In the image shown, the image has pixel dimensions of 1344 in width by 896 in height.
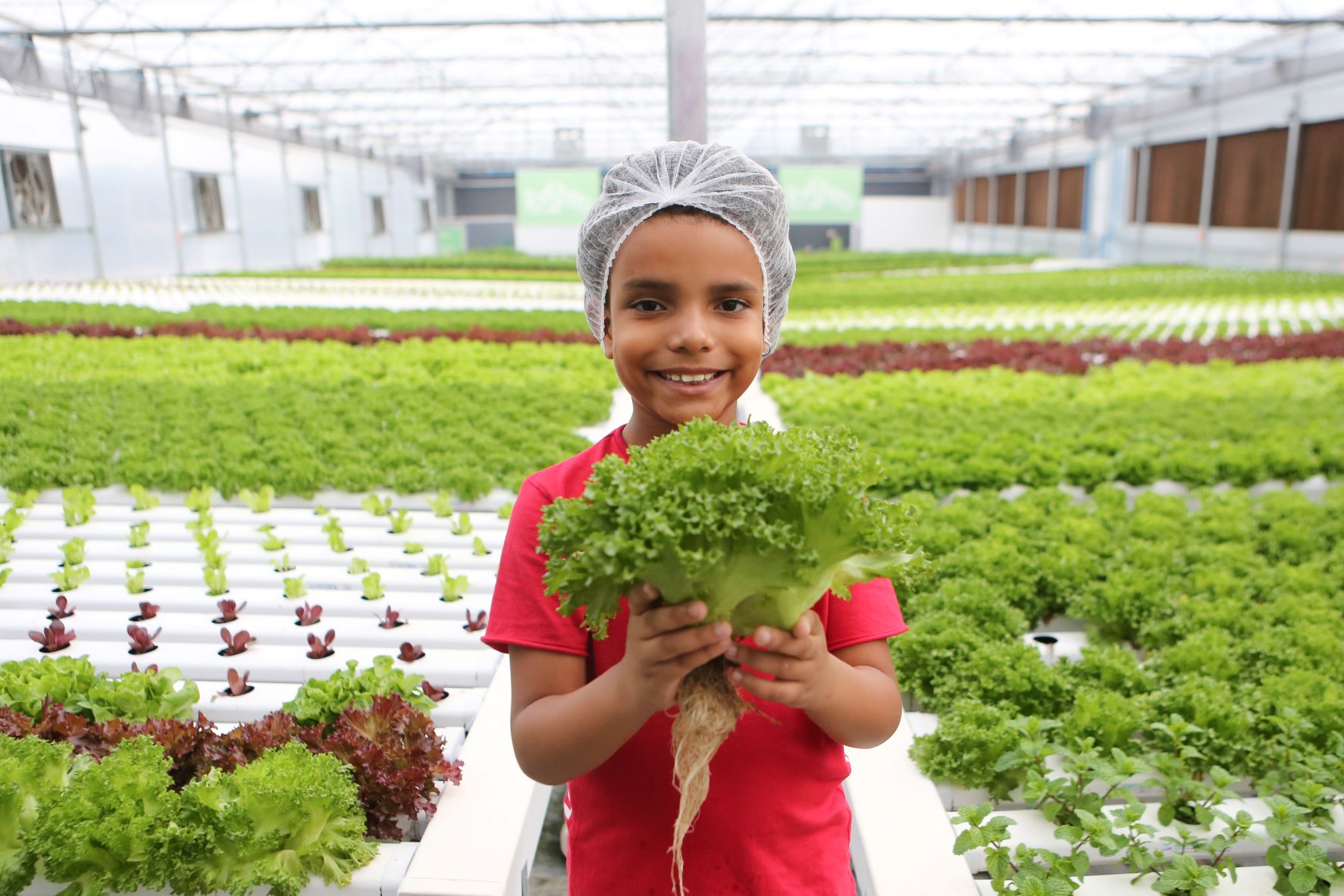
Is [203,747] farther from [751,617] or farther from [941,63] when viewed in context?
[941,63]

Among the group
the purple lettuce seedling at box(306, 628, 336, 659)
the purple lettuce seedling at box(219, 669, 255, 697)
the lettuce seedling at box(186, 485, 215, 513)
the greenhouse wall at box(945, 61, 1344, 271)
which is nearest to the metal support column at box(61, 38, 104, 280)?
the lettuce seedling at box(186, 485, 215, 513)

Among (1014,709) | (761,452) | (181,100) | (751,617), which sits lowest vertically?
(1014,709)

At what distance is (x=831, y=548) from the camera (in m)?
1.61

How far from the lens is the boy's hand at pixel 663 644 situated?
4.88ft

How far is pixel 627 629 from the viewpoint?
177 centimetres

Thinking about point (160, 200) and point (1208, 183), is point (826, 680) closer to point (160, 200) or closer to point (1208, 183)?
point (160, 200)

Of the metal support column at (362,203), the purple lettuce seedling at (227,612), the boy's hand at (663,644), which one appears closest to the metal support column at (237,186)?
the metal support column at (362,203)

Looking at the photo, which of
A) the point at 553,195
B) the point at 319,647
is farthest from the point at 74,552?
the point at 553,195

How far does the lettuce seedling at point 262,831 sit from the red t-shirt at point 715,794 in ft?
3.98

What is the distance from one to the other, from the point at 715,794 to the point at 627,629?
1.46 feet

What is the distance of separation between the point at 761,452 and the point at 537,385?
8608 millimetres

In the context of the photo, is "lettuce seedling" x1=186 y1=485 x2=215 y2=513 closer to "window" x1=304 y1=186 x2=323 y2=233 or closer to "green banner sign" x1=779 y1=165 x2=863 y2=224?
"window" x1=304 y1=186 x2=323 y2=233

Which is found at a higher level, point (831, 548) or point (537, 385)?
point (831, 548)

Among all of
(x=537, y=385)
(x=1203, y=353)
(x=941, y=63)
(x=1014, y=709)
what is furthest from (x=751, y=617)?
(x=941, y=63)
